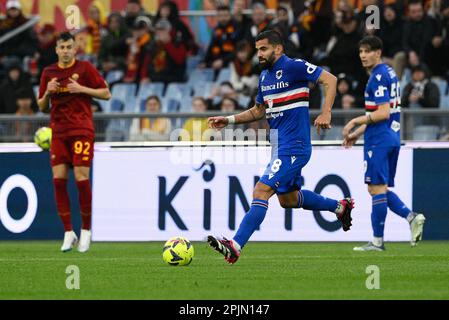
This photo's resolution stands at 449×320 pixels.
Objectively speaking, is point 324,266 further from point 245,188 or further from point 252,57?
point 252,57

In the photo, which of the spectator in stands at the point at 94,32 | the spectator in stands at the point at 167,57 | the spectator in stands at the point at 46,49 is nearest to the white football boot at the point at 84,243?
the spectator in stands at the point at 167,57

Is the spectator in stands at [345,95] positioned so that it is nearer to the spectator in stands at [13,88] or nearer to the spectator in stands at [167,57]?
the spectator in stands at [167,57]

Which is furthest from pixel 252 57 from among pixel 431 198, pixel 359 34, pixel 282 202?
pixel 282 202

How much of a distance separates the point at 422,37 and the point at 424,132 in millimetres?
3630

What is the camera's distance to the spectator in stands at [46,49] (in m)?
21.3

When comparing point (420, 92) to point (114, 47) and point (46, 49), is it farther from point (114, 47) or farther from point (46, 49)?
point (46, 49)

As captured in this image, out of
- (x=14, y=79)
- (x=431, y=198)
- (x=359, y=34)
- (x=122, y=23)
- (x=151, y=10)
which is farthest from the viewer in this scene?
(x=151, y=10)

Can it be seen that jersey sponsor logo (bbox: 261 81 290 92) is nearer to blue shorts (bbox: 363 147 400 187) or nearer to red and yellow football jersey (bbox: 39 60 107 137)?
blue shorts (bbox: 363 147 400 187)

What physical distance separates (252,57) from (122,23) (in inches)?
128

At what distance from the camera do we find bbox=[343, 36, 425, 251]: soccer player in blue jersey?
510 inches

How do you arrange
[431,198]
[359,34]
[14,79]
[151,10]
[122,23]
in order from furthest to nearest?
[151,10] → [122,23] → [14,79] → [359,34] → [431,198]

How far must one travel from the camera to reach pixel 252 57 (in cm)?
1980

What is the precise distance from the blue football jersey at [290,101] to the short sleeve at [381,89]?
199cm

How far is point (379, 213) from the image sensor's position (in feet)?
43.1
